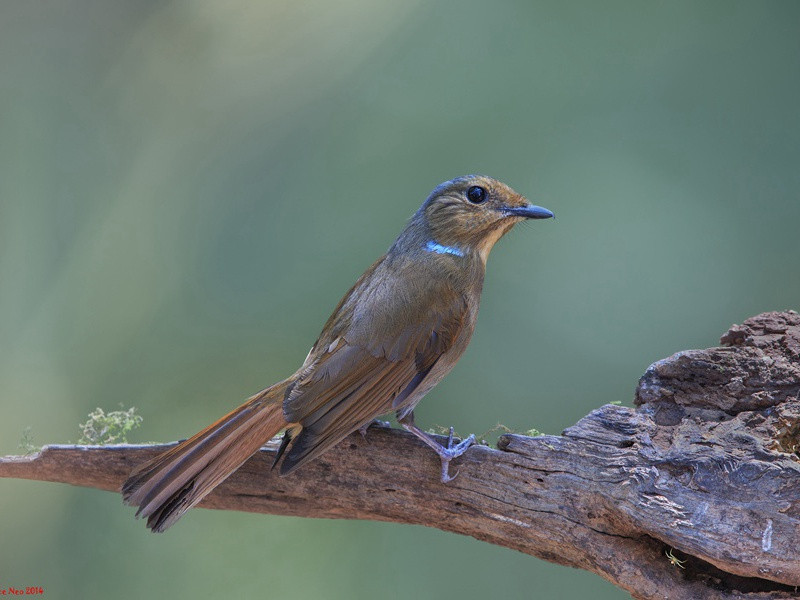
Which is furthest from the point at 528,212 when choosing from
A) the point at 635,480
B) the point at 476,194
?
the point at 635,480

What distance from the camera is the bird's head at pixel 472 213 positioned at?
9.82 feet

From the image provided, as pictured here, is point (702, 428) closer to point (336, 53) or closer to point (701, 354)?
point (701, 354)

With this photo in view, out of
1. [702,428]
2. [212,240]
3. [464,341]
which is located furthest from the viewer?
[212,240]

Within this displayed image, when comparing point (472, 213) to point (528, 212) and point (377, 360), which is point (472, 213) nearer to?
point (528, 212)

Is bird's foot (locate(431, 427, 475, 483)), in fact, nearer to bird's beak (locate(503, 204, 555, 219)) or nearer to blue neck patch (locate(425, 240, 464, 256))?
blue neck patch (locate(425, 240, 464, 256))

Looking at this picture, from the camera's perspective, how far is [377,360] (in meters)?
2.76

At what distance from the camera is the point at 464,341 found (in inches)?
114

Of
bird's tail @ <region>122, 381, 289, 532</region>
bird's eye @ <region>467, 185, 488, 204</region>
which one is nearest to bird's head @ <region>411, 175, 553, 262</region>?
bird's eye @ <region>467, 185, 488, 204</region>

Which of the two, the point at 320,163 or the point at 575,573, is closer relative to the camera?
the point at 575,573

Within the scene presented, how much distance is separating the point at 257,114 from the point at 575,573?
2654mm

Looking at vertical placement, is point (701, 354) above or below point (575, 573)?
above

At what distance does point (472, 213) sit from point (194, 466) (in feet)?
3.93

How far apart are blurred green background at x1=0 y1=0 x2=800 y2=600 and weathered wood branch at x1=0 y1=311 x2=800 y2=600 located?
119cm

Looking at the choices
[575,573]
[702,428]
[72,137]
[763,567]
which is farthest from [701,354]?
[72,137]
